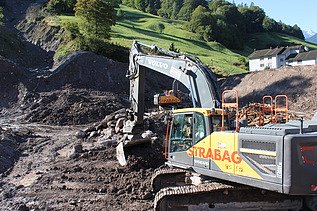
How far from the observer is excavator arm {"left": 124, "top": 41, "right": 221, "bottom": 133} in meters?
9.97

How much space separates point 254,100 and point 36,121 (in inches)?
631

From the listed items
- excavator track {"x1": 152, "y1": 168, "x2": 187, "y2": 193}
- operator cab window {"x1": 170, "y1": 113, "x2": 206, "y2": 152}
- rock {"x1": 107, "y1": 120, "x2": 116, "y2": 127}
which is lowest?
excavator track {"x1": 152, "y1": 168, "x2": 187, "y2": 193}

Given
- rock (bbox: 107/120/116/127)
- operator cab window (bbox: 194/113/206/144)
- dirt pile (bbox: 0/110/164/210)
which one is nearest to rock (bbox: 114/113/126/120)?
rock (bbox: 107/120/116/127)

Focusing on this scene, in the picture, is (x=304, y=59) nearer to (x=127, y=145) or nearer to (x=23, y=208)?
(x=127, y=145)

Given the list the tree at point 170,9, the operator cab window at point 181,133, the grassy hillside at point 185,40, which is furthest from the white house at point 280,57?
the operator cab window at point 181,133

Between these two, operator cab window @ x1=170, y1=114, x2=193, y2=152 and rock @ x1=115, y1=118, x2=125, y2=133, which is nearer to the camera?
operator cab window @ x1=170, y1=114, x2=193, y2=152

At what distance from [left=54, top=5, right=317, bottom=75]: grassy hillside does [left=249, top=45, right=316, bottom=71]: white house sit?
201 centimetres

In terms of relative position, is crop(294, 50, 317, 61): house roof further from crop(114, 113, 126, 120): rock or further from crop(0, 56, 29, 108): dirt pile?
crop(114, 113, 126, 120): rock

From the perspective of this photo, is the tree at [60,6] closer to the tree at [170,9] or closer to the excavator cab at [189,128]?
the excavator cab at [189,128]

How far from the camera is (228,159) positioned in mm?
8234

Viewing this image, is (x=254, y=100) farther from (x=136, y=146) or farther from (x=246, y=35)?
(x=246, y=35)

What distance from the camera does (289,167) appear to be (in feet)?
23.7

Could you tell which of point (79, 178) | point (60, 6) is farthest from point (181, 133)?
point (60, 6)

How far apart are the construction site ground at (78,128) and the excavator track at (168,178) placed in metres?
0.36
